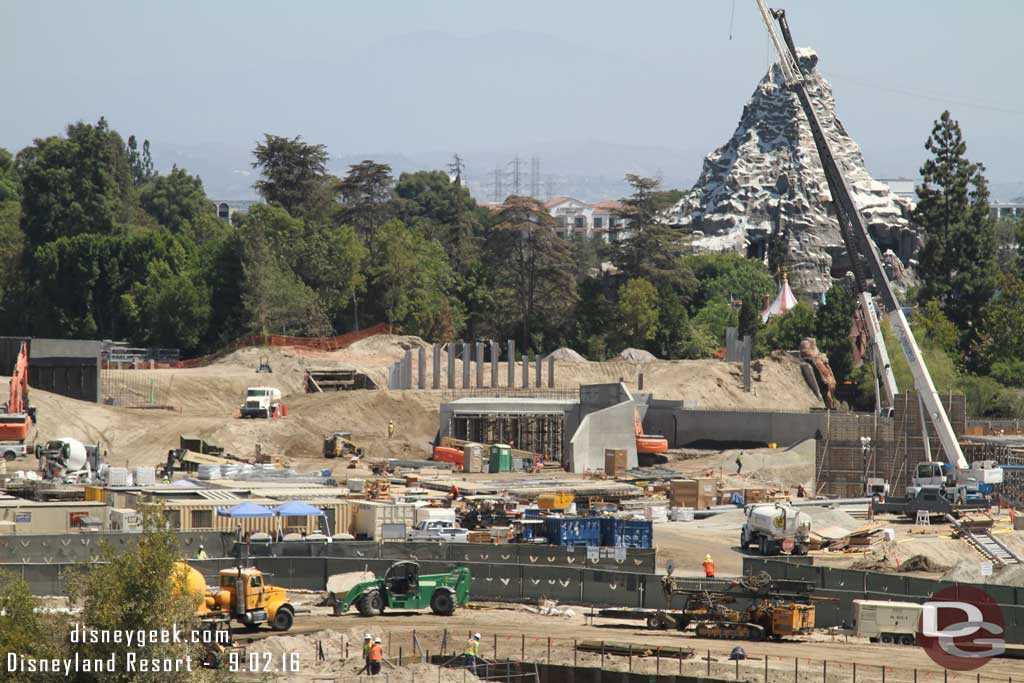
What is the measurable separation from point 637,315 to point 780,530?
63338 millimetres

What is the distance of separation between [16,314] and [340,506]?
6881 cm

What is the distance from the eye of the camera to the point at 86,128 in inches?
4700

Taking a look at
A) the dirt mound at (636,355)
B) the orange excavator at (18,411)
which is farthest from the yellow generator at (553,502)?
the dirt mound at (636,355)

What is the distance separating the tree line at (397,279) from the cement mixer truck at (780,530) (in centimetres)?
4786

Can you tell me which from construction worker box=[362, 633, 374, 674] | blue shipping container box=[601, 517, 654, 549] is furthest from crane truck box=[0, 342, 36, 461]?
construction worker box=[362, 633, 374, 674]

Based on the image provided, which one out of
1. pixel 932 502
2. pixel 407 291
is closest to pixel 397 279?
pixel 407 291

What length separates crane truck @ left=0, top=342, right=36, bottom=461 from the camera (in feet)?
218

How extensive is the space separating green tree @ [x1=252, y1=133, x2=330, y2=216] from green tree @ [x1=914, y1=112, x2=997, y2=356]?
47.5 m

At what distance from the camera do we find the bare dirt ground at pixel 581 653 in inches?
1268

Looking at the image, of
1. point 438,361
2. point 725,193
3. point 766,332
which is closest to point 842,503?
point 438,361

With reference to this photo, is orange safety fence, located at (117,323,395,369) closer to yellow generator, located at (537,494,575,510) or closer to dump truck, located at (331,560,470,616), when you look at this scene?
yellow generator, located at (537,494,575,510)

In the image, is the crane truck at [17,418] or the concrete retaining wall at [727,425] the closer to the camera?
the crane truck at [17,418]

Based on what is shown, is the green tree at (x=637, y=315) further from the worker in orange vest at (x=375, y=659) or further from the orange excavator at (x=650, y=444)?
the worker in orange vest at (x=375, y=659)

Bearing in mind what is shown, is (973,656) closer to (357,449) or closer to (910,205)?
(357,449)
